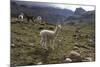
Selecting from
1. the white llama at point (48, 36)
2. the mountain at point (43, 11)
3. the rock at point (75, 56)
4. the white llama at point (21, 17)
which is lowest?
the rock at point (75, 56)

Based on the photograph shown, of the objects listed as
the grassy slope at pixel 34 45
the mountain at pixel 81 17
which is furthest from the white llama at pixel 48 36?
the mountain at pixel 81 17

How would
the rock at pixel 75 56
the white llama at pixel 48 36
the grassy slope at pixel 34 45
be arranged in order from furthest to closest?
1. the rock at pixel 75 56
2. the white llama at pixel 48 36
3. the grassy slope at pixel 34 45

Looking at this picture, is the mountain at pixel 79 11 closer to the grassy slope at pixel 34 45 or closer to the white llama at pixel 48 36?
the grassy slope at pixel 34 45

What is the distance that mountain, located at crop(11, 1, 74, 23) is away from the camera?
2084 mm

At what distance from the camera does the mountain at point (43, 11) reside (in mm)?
2084

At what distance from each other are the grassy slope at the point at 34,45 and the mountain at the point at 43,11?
96 millimetres

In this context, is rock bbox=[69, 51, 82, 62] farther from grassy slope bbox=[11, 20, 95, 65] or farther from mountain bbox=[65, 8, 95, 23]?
mountain bbox=[65, 8, 95, 23]

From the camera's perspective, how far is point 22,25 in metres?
2.11

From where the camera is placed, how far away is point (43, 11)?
2.21m

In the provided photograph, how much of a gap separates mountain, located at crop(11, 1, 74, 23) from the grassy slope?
0.32 ft

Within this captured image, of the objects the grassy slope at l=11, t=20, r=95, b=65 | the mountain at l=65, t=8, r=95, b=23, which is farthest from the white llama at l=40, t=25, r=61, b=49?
the mountain at l=65, t=8, r=95, b=23

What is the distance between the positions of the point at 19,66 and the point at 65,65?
549mm
